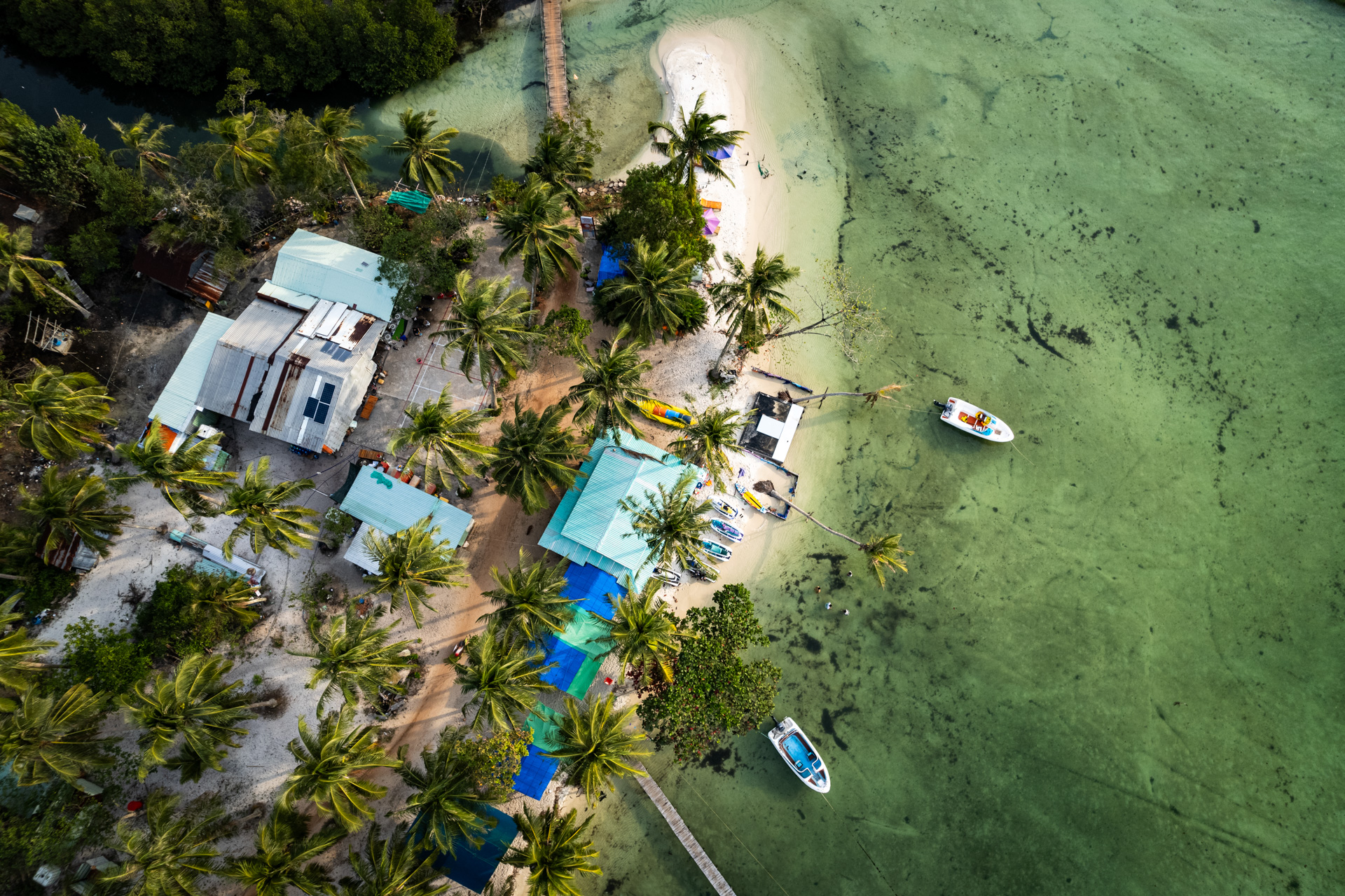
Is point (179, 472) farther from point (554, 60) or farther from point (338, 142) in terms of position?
point (554, 60)

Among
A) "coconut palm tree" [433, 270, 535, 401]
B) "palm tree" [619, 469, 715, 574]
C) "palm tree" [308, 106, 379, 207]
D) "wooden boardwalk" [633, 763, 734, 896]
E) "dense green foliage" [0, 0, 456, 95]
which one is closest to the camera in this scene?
"coconut palm tree" [433, 270, 535, 401]

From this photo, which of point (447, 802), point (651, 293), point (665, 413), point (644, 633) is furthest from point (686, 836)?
point (651, 293)

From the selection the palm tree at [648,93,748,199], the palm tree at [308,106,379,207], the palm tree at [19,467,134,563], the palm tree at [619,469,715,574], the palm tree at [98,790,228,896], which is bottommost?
the palm tree at [98,790,228,896]

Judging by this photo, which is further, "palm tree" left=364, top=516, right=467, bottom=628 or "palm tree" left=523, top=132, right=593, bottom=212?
"palm tree" left=523, top=132, right=593, bottom=212

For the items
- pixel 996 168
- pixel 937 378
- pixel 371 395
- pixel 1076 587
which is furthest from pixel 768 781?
pixel 996 168

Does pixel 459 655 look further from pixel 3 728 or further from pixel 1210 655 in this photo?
pixel 1210 655

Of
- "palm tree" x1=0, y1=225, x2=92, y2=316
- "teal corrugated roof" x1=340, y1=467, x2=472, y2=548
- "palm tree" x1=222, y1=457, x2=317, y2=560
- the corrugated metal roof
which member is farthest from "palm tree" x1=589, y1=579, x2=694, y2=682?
"palm tree" x1=0, y1=225, x2=92, y2=316

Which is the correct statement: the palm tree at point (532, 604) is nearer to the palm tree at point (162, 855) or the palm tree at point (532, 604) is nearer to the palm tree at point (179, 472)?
the palm tree at point (179, 472)

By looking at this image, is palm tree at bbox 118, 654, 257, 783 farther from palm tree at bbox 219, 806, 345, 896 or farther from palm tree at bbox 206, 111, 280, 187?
palm tree at bbox 206, 111, 280, 187
